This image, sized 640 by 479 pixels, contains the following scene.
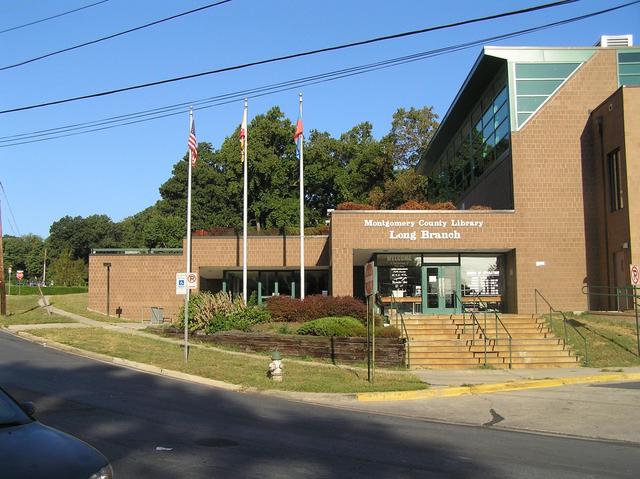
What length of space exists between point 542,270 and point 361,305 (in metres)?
8.78

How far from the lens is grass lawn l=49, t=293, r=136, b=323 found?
32384 millimetres

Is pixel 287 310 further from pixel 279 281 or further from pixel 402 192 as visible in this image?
pixel 402 192

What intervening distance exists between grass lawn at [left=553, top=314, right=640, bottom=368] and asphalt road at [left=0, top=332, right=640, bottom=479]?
10.5 meters

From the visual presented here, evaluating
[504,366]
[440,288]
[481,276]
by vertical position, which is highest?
[481,276]

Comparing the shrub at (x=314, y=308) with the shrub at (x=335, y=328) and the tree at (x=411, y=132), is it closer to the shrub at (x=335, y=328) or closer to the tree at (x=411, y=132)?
the shrub at (x=335, y=328)

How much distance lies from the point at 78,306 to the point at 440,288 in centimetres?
2291

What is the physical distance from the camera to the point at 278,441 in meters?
8.84

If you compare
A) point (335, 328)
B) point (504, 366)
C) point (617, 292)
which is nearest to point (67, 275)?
point (335, 328)

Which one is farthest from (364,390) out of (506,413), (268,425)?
(268,425)

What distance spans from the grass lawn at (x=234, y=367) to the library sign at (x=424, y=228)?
9064 mm

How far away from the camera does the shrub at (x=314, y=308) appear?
74.9ft

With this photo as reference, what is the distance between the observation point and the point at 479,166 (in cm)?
3409

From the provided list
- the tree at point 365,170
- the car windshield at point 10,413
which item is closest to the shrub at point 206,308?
the car windshield at point 10,413

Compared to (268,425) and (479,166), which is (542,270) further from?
(268,425)
